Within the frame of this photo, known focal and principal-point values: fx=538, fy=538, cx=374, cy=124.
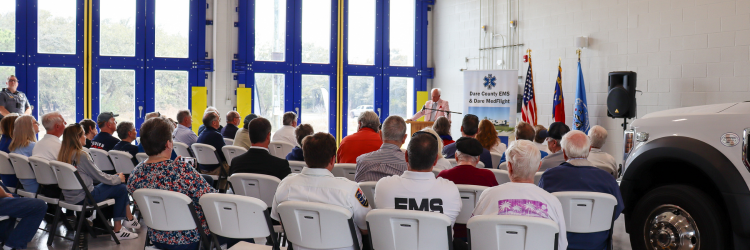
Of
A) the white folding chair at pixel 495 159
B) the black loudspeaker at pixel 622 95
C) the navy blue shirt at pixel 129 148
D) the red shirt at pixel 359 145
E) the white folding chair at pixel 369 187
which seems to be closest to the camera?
the white folding chair at pixel 369 187

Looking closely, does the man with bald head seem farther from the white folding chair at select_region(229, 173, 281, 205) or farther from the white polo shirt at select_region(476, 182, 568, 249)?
the white polo shirt at select_region(476, 182, 568, 249)

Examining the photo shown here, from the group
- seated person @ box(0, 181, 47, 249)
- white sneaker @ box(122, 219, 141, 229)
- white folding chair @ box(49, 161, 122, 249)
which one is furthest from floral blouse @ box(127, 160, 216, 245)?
white sneaker @ box(122, 219, 141, 229)

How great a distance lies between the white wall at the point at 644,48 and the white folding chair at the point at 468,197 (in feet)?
16.7

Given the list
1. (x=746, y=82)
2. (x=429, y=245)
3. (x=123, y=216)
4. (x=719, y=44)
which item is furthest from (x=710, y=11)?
(x=123, y=216)

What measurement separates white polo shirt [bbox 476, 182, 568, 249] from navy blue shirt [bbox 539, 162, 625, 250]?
0.59m

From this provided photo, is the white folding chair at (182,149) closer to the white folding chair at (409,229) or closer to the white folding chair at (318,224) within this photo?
the white folding chair at (318,224)

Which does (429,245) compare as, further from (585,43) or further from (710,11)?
(585,43)

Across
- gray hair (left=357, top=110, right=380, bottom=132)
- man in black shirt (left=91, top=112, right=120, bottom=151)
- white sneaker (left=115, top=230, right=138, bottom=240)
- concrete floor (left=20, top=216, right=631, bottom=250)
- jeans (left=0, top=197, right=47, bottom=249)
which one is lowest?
concrete floor (left=20, top=216, right=631, bottom=250)

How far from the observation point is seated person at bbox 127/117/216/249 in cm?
276

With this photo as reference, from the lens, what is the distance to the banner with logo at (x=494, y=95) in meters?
9.19

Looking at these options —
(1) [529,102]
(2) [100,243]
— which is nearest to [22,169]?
(2) [100,243]

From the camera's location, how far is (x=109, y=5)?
9719 millimetres

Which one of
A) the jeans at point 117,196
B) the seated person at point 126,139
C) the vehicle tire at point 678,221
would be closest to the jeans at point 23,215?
the jeans at point 117,196

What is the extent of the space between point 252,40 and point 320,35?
1.43m
